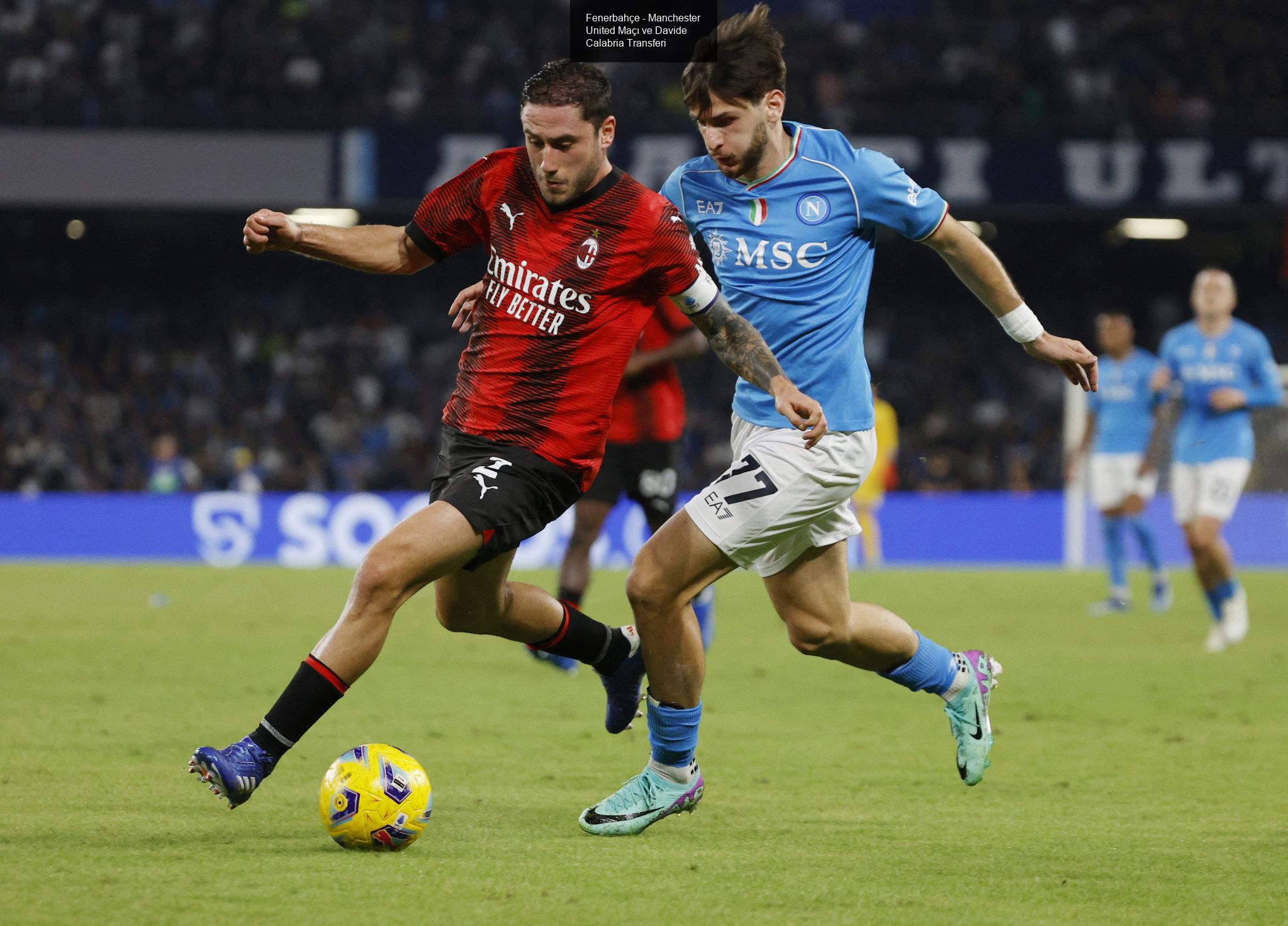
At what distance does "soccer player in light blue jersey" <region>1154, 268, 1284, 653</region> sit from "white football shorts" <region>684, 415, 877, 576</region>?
564 centimetres

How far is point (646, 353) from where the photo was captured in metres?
8.17

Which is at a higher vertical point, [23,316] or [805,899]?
[805,899]

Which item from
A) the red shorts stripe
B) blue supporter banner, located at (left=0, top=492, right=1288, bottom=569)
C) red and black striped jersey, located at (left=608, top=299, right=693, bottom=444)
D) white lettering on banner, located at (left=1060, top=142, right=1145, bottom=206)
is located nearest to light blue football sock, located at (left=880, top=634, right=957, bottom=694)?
the red shorts stripe

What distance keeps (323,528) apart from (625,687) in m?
12.8

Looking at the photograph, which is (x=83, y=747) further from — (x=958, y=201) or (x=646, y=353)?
(x=958, y=201)

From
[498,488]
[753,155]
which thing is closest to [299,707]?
[498,488]

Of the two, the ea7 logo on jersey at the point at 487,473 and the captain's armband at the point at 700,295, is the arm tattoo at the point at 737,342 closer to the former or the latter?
the captain's armband at the point at 700,295

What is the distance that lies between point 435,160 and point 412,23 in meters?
3.68

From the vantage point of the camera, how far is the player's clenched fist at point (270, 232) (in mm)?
4289

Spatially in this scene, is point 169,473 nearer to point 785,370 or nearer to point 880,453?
point 880,453

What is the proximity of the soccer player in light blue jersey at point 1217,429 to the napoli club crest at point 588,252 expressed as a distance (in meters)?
6.32

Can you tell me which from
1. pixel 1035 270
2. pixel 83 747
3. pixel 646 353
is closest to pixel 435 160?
pixel 1035 270

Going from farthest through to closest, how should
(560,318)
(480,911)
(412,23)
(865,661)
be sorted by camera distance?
1. (412,23)
2. (865,661)
3. (560,318)
4. (480,911)

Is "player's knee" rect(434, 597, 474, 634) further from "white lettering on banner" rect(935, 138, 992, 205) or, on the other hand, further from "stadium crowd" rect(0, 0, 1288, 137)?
"stadium crowd" rect(0, 0, 1288, 137)
